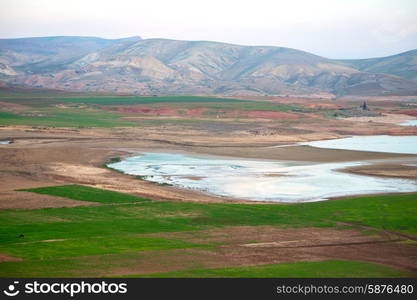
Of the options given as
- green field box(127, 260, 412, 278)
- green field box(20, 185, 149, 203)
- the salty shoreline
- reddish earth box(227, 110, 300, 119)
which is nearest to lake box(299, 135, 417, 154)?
the salty shoreline

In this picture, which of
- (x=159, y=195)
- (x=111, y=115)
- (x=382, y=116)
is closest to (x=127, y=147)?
(x=159, y=195)

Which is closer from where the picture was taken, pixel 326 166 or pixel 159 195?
pixel 159 195

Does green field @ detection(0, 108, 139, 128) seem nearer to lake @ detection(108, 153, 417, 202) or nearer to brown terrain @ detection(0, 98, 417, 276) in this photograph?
brown terrain @ detection(0, 98, 417, 276)

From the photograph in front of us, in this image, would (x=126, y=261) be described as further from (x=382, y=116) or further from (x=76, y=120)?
(x=382, y=116)

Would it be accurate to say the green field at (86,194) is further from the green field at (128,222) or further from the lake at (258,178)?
the lake at (258,178)

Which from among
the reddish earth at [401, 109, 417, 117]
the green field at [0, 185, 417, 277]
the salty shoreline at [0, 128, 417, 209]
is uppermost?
the reddish earth at [401, 109, 417, 117]

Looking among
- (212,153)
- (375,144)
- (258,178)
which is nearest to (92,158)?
(212,153)

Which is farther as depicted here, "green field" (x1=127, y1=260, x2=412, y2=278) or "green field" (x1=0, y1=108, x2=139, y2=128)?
"green field" (x1=0, y1=108, x2=139, y2=128)
